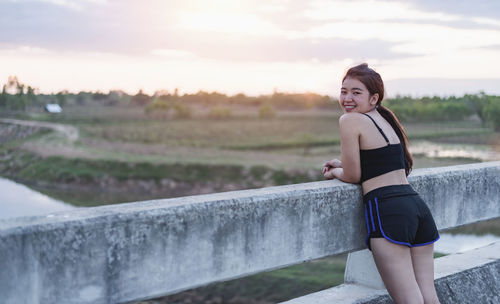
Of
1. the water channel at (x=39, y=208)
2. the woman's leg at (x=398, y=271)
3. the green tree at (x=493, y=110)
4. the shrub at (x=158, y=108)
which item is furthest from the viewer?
the shrub at (x=158, y=108)

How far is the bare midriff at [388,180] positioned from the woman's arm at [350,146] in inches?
3.3

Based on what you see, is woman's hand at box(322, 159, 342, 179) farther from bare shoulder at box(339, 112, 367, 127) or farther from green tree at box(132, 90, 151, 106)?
green tree at box(132, 90, 151, 106)

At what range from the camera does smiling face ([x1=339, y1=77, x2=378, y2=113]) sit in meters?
2.95

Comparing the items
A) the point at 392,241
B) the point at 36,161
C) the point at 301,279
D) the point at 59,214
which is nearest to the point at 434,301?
the point at 392,241

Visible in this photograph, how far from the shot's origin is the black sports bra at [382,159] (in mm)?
2787

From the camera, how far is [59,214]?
2068mm

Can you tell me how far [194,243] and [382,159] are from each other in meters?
1.12

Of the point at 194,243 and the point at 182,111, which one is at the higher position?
the point at 182,111

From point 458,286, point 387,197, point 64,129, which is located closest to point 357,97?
point 387,197

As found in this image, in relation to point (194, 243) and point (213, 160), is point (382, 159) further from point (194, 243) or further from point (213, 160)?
point (213, 160)

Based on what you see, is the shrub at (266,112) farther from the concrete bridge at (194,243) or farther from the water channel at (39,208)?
the concrete bridge at (194,243)

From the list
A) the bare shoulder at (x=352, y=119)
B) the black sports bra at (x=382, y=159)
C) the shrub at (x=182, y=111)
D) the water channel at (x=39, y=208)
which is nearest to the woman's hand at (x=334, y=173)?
the black sports bra at (x=382, y=159)

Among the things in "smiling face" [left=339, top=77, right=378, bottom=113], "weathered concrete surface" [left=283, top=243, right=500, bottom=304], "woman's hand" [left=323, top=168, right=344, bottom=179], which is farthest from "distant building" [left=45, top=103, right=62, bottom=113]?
"smiling face" [left=339, top=77, right=378, bottom=113]

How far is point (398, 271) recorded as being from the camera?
2660mm
